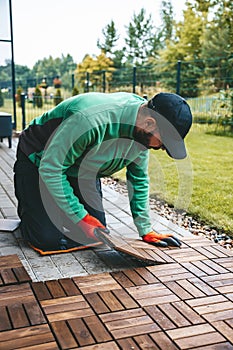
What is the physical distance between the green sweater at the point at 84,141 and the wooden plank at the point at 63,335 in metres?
0.71

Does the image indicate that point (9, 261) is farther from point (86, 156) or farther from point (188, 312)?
point (188, 312)

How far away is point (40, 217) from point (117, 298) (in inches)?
33.0

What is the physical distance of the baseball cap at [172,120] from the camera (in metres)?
2.03

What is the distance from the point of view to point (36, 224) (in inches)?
103

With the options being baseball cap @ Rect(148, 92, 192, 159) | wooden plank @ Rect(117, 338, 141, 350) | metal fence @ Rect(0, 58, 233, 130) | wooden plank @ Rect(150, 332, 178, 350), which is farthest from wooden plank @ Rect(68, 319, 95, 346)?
metal fence @ Rect(0, 58, 233, 130)

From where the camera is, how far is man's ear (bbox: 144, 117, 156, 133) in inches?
82.2

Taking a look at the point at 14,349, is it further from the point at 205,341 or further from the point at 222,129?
the point at 222,129

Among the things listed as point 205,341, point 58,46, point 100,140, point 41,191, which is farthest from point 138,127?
point 58,46

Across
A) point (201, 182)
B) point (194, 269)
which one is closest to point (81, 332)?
point (194, 269)

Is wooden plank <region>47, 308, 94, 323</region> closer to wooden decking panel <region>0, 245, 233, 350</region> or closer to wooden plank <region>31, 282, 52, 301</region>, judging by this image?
wooden decking panel <region>0, 245, 233, 350</region>

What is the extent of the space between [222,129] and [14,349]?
25.9 feet

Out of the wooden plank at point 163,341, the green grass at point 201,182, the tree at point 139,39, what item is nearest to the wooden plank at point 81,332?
the wooden plank at point 163,341

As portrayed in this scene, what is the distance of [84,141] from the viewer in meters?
2.22

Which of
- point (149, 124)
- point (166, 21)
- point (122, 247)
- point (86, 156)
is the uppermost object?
point (166, 21)
